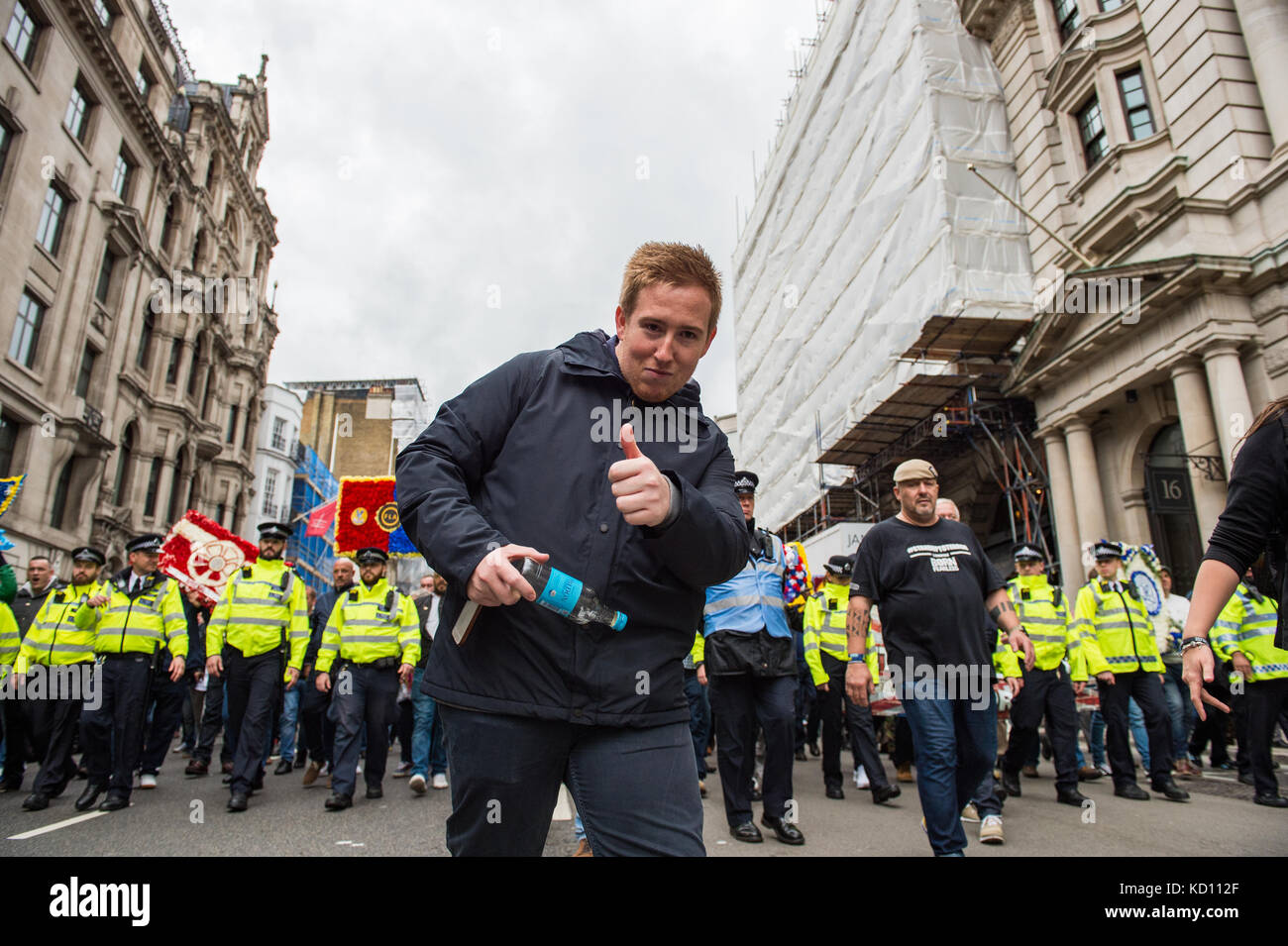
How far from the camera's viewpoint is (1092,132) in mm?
16875

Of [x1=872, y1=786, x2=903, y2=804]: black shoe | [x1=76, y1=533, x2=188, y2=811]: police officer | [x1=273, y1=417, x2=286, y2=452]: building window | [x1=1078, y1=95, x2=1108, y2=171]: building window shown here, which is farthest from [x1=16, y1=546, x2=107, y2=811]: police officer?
[x1=273, y1=417, x2=286, y2=452]: building window

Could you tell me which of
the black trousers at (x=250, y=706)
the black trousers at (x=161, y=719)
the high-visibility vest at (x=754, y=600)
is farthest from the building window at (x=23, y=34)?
the high-visibility vest at (x=754, y=600)

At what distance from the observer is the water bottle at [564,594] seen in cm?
160

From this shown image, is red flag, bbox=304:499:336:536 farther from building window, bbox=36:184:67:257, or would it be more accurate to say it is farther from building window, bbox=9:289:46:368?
building window, bbox=36:184:67:257

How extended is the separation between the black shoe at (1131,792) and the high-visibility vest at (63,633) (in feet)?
30.6

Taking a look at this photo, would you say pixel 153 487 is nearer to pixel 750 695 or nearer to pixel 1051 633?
pixel 750 695

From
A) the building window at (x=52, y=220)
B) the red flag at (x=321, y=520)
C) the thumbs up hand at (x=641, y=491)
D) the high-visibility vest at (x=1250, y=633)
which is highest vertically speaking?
the building window at (x=52, y=220)

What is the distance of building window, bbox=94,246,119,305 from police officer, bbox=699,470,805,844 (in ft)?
84.8

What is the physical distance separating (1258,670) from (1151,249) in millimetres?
10772

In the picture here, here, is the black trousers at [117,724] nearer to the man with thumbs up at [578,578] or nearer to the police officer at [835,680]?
the police officer at [835,680]

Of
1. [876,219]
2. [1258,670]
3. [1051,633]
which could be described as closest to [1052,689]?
[1051,633]
